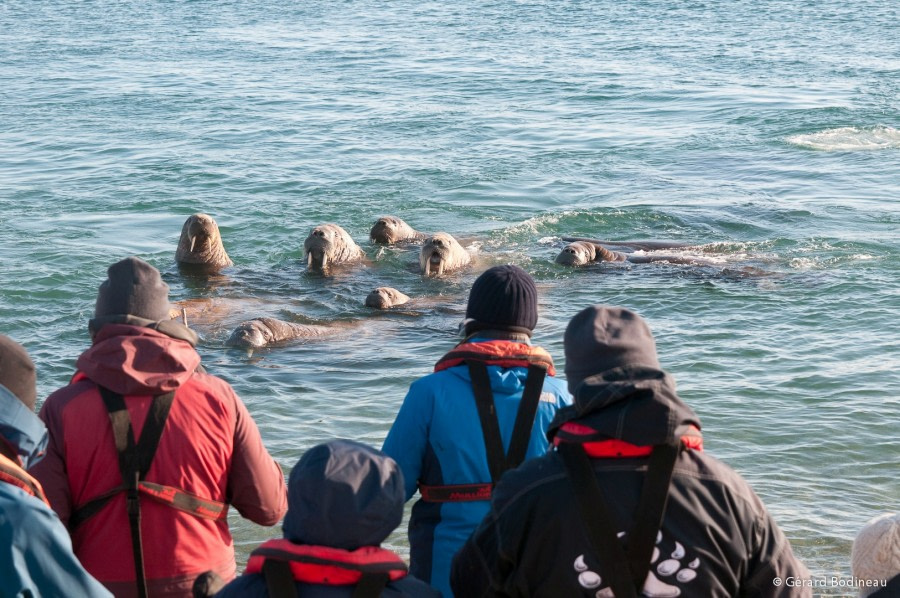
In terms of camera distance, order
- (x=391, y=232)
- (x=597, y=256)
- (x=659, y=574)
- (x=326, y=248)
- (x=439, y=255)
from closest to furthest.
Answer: (x=659, y=574) < (x=439, y=255) < (x=326, y=248) < (x=597, y=256) < (x=391, y=232)

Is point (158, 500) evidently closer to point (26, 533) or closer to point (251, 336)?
point (26, 533)

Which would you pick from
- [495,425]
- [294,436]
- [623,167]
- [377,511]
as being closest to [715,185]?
[623,167]

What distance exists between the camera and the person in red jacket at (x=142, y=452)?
162 inches

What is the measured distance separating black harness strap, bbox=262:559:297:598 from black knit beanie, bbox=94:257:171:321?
144 cm

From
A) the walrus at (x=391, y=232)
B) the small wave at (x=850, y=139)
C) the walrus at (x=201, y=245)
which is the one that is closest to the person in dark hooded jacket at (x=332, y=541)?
the walrus at (x=201, y=245)

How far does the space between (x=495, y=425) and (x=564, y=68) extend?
2734 centimetres

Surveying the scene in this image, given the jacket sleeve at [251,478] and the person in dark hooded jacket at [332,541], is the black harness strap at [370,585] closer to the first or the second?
the person in dark hooded jacket at [332,541]

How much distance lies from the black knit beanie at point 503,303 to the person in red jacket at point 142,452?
0.97m

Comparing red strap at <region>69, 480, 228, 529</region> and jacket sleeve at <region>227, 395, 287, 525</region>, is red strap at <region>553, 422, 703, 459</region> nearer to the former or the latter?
jacket sleeve at <region>227, 395, 287, 525</region>

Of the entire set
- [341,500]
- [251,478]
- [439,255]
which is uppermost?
[341,500]

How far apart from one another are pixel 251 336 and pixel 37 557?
8.47 meters

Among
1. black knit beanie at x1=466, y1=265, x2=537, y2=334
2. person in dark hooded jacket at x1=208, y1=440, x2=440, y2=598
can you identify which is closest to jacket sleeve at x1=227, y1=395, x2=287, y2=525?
black knit beanie at x1=466, y1=265, x2=537, y2=334

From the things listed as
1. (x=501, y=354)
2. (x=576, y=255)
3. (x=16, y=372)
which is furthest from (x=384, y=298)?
(x=16, y=372)

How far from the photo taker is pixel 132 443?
4.11 metres
